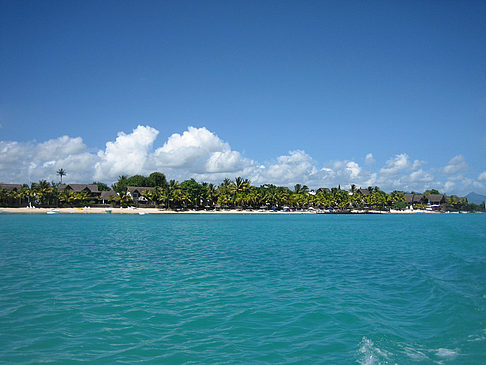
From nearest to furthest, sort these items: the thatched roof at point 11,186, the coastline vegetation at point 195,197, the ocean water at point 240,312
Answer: the ocean water at point 240,312 < the coastline vegetation at point 195,197 < the thatched roof at point 11,186

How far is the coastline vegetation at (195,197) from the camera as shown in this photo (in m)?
115

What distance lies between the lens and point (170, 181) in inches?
4587

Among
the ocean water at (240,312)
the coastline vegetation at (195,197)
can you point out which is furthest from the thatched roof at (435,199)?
the ocean water at (240,312)

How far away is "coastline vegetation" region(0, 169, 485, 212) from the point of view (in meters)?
115

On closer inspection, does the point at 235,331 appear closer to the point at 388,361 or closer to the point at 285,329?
the point at 285,329

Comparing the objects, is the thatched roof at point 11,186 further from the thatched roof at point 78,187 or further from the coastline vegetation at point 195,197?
the thatched roof at point 78,187

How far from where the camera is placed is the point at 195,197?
118 m

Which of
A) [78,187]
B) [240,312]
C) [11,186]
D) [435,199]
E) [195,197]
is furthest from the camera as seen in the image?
[435,199]

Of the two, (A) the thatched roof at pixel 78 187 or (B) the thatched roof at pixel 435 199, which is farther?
(B) the thatched roof at pixel 435 199

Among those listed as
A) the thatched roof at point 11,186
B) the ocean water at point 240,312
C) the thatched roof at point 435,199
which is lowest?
the ocean water at point 240,312

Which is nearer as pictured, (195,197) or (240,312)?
(240,312)

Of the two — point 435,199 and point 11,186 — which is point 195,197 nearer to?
point 11,186

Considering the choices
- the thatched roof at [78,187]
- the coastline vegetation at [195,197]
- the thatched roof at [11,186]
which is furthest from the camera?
the thatched roof at [78,187]

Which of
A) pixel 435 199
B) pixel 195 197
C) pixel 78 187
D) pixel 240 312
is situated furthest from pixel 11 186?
pixel 435 199
